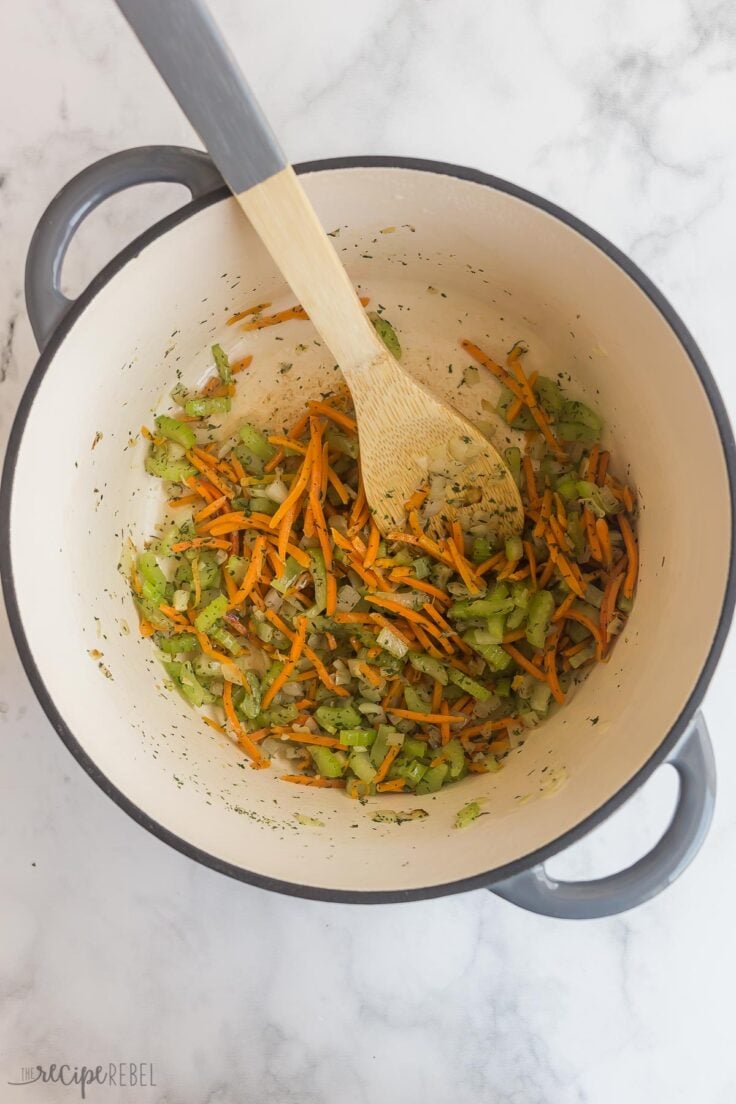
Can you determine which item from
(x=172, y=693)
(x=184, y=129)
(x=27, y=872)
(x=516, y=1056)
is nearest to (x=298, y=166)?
(x=184, y=129)

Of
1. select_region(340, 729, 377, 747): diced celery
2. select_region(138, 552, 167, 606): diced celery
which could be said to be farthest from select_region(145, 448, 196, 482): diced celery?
select_region(340, 729, 377, 747): diced celery

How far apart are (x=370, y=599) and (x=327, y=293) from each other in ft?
1.35

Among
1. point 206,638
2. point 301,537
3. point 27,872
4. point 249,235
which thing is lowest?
point 27,872

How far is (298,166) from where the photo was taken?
3.27 ft

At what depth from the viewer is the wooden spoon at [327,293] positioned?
0.85m

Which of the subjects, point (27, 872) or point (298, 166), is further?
point (27, 872)

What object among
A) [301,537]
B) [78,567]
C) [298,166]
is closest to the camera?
[298,166]

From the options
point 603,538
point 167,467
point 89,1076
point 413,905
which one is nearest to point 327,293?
point 167,467

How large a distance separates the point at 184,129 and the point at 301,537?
0.65 m

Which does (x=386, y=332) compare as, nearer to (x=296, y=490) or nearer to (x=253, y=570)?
(x=296, y=490)

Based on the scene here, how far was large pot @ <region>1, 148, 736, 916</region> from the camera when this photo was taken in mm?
997

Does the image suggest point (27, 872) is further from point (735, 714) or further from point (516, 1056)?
point (735, 714)

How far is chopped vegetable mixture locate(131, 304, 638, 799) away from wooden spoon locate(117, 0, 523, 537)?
44 millimetres

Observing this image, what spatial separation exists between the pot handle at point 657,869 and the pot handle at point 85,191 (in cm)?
84
